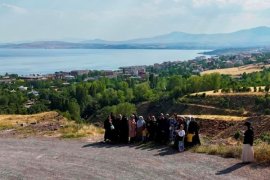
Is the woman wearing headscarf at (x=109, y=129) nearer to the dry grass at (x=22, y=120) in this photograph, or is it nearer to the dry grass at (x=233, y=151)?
the dry grass at (x=233, y=151)

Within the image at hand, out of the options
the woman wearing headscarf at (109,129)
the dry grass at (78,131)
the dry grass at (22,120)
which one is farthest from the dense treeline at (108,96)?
the woman wearing headscarf at (109,129)

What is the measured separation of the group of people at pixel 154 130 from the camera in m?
17.0

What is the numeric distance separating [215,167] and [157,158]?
2.21 metres

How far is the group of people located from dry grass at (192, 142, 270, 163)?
0.65 m

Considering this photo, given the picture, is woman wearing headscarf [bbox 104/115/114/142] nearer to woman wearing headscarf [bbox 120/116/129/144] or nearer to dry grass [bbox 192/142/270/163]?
woman wearing headscarf [bbox 120/116/129/144]

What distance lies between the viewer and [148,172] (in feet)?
44.9

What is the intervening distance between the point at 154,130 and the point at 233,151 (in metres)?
3.86

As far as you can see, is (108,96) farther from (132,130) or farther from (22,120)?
(132,130)

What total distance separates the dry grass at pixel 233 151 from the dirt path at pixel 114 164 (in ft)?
1.31

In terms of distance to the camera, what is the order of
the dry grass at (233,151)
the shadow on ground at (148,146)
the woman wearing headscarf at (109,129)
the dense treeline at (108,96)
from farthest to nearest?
the dense treeline at (108,96) < the woman wearing headscarf at (109,129) < the shadow on ground at (148,146) < the dry grass at (233,151)

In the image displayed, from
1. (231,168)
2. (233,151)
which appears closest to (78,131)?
(233,151)

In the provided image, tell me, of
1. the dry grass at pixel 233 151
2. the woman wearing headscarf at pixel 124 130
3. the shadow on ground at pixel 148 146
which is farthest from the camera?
the woman wearing headscarf at pixel 124 130

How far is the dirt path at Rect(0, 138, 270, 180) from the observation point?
13.4 metres

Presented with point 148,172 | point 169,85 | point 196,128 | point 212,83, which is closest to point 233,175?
point 148,172
